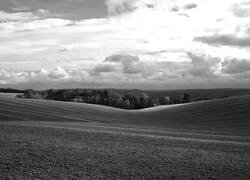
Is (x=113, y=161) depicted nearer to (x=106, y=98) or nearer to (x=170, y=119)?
(x=170, y=119)

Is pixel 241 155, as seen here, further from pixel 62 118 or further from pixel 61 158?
pixel 62 118

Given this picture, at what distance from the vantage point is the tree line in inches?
4013

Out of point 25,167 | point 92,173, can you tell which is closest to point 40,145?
point 25,167

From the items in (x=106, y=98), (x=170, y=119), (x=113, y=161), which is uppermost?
(x=106, y=98)

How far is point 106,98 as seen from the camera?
364 ft

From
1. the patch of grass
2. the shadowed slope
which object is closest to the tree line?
the shadowed slope

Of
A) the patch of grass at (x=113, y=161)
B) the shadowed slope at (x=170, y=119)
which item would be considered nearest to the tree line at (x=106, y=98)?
the shadowed slope at (x=170, y=119)

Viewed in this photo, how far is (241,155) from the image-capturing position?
14922mm

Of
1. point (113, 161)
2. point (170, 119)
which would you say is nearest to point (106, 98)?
point (170, 119)

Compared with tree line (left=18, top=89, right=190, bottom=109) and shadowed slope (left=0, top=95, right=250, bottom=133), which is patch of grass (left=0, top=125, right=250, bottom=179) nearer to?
shadowed slope (left=0, top=95, right=250, bottom=133)

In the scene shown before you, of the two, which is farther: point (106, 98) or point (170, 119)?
point (106, 98)

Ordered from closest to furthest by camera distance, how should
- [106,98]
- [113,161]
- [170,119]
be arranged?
Answer: [113,161]
[170,119]
[106,98]

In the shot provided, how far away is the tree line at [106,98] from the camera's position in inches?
4013

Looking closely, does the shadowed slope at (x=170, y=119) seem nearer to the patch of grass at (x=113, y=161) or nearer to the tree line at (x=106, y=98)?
the patch of grass at (x=113, y=161)
